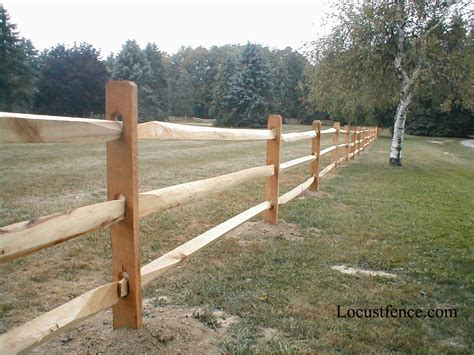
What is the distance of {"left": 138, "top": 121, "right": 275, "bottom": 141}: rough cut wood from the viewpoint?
231 cm

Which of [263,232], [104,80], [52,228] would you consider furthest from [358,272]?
[104,80]

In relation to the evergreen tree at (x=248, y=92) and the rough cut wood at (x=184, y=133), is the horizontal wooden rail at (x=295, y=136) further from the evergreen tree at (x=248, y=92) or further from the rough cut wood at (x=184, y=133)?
the evergreen tree at (x=248, y=92)

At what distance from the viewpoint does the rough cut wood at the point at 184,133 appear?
231cm

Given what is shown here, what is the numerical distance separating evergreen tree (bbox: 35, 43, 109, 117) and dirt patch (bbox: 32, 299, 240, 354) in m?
40.2

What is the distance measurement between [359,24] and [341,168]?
4.51 metres

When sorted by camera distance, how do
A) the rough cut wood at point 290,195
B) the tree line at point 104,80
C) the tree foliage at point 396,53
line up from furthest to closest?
the tree line at point 104,80 → the tree foliage at point 396,53 → the rough cut wood at point 290,195

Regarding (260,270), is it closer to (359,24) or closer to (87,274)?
(87,274)

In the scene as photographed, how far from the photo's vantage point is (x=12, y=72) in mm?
33438

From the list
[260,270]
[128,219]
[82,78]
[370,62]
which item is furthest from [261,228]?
[82,78]

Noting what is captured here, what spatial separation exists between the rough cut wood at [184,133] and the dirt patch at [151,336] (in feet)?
3.88

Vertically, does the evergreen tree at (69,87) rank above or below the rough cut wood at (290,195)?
above

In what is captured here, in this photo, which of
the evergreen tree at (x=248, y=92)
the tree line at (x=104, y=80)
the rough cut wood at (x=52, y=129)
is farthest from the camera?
the evergreen tree at (x=248, y=92)

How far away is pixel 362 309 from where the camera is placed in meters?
2.85

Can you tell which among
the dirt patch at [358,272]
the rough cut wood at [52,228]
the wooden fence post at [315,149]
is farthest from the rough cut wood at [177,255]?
the wooden fence post at [315,149]
